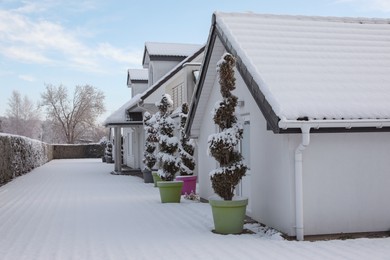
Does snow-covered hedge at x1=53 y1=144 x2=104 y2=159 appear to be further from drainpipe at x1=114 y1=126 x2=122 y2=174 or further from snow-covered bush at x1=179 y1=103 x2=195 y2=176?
snow-covered bush at x1=179 y1=103 x2=195 y2=176

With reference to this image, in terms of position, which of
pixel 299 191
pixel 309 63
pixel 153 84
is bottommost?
pixel 299 191

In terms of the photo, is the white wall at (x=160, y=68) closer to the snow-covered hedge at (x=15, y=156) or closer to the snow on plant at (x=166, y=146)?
the snow-covered hedge at (x=15, y=156)

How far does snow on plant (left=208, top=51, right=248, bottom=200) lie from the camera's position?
8984 millimetres

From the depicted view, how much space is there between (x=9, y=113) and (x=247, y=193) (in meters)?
91.5

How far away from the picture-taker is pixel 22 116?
94500 mm

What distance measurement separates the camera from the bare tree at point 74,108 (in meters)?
71.3

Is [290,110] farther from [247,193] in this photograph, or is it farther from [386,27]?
[386,27]

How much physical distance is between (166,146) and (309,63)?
238 inches

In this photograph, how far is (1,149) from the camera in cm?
1931

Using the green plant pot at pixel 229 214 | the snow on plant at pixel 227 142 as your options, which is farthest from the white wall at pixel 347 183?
the snow on plant at pixel 227 142

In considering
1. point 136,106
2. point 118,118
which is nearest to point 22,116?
point 118,118

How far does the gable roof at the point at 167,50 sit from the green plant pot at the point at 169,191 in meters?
14.0

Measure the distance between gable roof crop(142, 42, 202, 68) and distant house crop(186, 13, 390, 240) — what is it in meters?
15.8

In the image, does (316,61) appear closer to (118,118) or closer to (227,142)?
(227,142)
